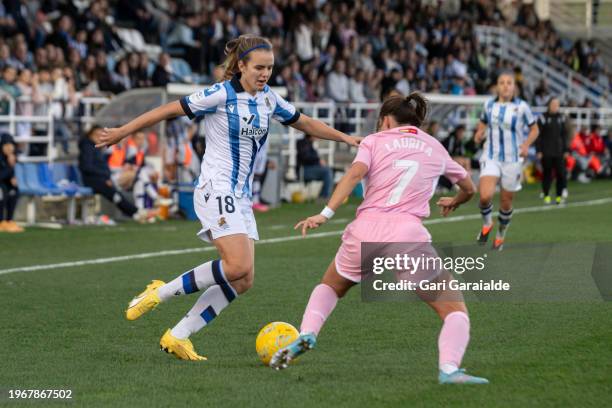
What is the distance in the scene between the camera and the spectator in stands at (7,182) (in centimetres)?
1888

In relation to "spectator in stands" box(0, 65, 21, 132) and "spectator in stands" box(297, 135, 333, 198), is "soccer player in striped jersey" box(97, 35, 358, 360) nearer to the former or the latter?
"spectator in stands" box(0, 65, 21, 132)

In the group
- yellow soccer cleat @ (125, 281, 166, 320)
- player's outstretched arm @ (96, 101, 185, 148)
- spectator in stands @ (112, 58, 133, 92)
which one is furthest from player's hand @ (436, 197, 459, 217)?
spectator in stands @ (112, 58, 133, 92)

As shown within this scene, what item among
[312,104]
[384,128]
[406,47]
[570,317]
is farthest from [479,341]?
[406,47]

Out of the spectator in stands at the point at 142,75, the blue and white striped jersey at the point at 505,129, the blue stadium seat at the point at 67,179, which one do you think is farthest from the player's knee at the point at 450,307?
the spectator in stands at the point at 142,75

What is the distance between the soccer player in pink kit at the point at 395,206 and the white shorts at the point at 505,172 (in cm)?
876

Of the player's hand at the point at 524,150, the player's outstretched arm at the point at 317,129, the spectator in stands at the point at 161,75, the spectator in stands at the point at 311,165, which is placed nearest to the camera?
the player's outstretched arm at the point at 317,129

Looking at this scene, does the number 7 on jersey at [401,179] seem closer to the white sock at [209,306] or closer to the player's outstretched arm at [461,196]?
the player's outstretched arm at [461,196]

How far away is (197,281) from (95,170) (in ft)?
39.3

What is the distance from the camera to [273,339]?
325 inches

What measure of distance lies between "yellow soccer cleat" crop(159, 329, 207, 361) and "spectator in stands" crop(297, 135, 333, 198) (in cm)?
1688

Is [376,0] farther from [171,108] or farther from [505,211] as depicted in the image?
[171,108]

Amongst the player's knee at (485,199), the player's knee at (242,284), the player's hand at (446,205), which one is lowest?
the player's knee at (485,199)

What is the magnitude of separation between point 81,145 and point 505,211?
723 cm

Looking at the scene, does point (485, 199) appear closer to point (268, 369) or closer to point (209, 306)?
point (209, 306)
